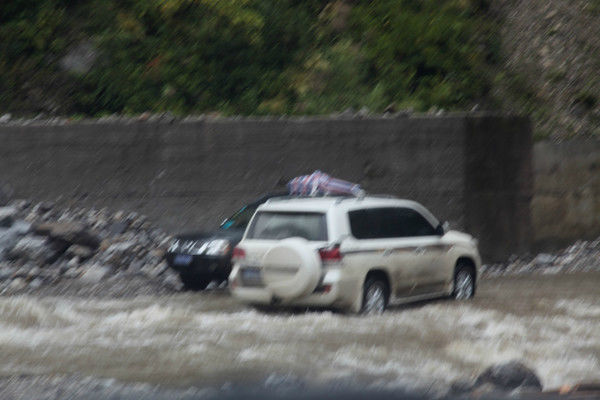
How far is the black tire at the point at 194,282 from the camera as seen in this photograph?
17562 millimetres

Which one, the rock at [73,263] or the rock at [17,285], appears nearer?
the rock at [17,285]

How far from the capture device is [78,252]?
19.1 m

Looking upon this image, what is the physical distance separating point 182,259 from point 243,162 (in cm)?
390

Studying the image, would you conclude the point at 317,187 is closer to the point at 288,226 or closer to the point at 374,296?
the point at 288,226

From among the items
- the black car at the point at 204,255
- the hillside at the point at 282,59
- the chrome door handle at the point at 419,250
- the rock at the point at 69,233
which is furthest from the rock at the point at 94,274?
the hillside at the point at 282,59

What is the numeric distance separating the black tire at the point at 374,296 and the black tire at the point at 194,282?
3594 mm

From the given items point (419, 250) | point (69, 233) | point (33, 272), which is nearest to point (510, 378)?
point (419, 250)

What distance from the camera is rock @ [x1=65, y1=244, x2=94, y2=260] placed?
62.8 feet

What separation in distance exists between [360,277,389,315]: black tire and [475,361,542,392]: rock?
5146 mm

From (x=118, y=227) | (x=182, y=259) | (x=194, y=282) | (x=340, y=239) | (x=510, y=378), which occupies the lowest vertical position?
(x=194, y=282)

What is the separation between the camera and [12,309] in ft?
50.8

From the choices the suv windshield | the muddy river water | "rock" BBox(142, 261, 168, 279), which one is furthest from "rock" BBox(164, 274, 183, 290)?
the suv windshield

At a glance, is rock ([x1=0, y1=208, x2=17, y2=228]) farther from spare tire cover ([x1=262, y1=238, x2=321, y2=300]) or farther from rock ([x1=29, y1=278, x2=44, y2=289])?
spare tire cover ([x1=262, y1=238, x2=321, y2=300])

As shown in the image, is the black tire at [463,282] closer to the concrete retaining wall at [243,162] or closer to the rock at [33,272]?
the concrete retaining wall at [243,162]
